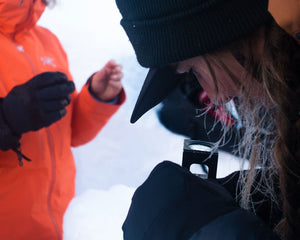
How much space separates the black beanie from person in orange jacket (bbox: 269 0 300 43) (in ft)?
0.18

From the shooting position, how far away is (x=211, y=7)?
334mm

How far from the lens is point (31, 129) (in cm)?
60

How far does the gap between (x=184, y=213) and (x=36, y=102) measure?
1.43ft

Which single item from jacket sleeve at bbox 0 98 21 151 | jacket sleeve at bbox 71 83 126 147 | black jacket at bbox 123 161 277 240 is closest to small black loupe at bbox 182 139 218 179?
black jacket at bbox 123 161 277 240

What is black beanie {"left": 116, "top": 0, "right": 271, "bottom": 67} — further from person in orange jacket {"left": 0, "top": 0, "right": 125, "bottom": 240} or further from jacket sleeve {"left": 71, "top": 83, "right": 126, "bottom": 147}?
jacket sleeve {"left": 71, "top": 83, "right": 126, "bottom": 147}

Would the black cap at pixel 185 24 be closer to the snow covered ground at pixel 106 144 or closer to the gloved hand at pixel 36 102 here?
the snow covered ground at pixel 106 144

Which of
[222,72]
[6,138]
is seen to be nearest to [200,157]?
[222,72]

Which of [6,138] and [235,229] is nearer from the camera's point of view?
[235,229]

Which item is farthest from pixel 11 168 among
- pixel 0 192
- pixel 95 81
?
pixel 95 81

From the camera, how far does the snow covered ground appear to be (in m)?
0.63

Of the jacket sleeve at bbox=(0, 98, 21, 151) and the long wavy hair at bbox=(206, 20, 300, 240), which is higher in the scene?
the long wavy hair at bbox=(206, 20, 300, 240)

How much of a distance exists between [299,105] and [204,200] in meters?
0.12

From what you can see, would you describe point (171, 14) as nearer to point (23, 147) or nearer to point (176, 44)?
point (176, 44)

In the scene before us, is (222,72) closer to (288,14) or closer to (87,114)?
(288,14)
